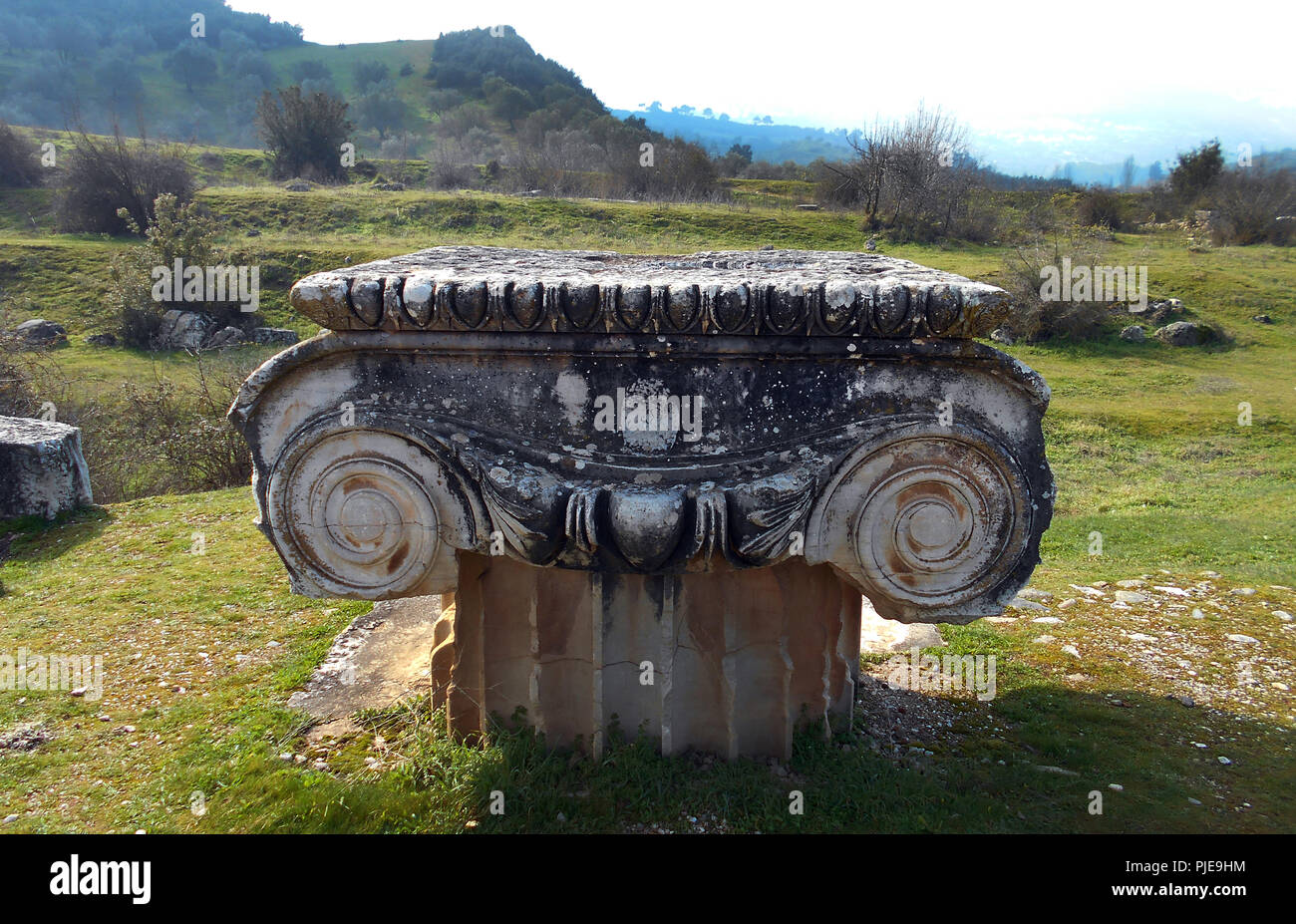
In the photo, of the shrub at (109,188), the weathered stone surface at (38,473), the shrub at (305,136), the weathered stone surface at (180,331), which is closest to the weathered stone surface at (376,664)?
the weathered stone surface at (38,473)

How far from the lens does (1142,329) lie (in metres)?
12.4

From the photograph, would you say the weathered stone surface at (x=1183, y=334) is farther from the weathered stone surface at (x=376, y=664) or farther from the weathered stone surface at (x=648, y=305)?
the weathered stone surface at (x=376, y=664)

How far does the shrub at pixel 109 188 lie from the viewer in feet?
54.2

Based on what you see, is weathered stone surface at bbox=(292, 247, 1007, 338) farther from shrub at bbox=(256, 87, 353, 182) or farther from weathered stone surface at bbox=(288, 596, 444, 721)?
shrub at bbox=(256, 87, 353, 182)

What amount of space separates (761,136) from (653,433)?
14062 cm

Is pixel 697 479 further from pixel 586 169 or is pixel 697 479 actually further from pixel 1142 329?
pixel 586 169

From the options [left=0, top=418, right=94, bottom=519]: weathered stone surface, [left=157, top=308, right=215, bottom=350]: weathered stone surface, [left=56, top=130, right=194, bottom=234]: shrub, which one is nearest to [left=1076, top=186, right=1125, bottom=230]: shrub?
[left=157, top=308, right=215, bottom=350]: weathered stone surface

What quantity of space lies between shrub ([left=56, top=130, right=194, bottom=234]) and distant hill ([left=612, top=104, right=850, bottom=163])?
52773 millimetres

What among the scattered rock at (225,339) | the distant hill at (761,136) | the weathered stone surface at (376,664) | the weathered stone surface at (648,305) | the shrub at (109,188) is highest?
the distant hill at (761,136)

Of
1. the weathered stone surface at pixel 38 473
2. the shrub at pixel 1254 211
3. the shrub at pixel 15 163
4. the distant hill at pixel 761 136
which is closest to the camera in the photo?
the weathered stone surface at pixel 38 473

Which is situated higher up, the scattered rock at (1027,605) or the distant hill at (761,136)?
the distant hill at (761,136)

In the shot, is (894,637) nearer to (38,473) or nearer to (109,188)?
(38,473)

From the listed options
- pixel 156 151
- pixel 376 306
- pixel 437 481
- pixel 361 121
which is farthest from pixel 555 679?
Answer: pixel 361 121

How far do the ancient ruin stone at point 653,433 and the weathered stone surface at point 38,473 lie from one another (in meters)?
4.40
